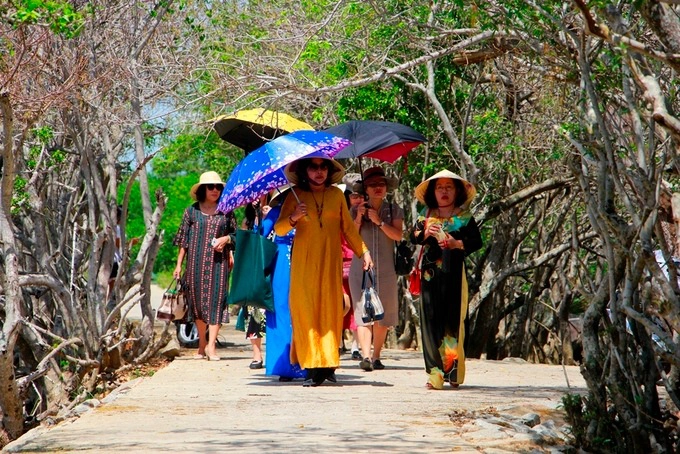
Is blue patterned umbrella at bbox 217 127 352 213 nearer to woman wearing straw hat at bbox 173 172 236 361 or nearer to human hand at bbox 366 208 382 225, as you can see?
human hand at bbox 366 208 382 225

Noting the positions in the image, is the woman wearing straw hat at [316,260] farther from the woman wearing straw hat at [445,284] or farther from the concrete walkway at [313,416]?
the woman wearing straw hat at [445,284]

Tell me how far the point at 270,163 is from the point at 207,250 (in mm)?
3655

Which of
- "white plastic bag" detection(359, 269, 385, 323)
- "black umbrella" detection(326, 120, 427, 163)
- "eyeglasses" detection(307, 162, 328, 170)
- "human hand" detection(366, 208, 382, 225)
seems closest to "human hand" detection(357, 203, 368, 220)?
"human hand" detection(366, 208, 382, 225)

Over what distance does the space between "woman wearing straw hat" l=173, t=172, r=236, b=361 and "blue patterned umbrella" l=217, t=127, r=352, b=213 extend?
289 centimetres

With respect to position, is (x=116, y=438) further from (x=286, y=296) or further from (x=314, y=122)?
(x=314, y=122)

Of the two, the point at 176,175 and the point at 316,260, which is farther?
the point at 176,175

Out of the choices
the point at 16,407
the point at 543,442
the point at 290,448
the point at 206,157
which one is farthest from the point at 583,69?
the point at 206,157

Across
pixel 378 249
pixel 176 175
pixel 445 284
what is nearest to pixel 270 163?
pixel 445 284

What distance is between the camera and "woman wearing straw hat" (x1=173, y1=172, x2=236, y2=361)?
44.1ft

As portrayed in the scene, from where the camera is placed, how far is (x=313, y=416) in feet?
27.4

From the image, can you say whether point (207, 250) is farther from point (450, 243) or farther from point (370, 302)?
point (450, 243)

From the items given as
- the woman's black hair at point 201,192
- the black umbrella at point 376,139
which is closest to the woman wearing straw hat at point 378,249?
the black umbrella at point 376,139

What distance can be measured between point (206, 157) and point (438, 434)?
64.6 ft

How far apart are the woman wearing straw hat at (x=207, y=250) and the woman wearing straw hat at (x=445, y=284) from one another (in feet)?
11.7
